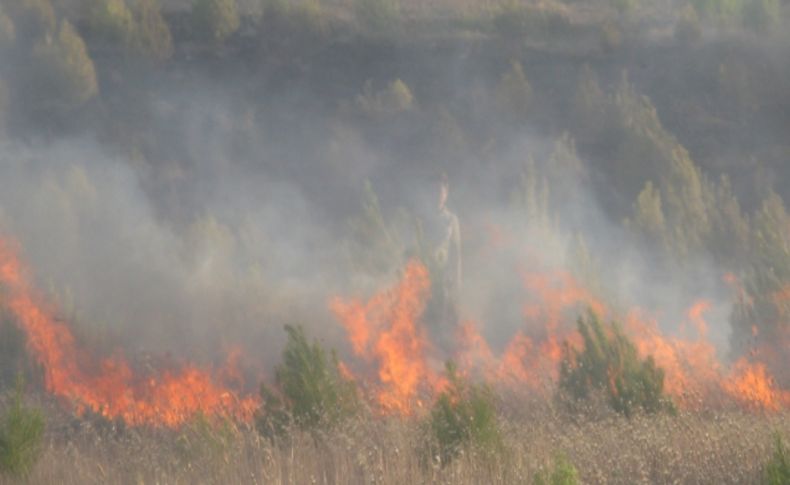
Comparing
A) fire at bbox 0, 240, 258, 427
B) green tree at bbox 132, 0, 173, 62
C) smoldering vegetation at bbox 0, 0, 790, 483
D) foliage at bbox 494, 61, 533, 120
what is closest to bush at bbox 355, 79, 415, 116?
smoldering vegetation at bbox 0, 0, 790, 483

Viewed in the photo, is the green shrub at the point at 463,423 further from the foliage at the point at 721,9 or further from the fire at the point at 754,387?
the foliage at the point at 721,9

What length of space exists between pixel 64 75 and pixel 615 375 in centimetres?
2160

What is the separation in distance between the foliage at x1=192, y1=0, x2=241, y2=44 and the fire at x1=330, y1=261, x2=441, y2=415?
14.1 meters

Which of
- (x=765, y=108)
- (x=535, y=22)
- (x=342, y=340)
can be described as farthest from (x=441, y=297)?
(x=535, y=22)

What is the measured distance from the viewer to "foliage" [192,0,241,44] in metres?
31.8

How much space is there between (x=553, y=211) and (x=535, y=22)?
33.5 ft

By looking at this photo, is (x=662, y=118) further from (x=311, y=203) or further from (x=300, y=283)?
(x=300, y=283)

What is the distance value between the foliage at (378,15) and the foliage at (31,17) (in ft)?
31.5

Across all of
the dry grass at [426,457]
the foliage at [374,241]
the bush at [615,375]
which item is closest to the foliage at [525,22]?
the foliage at [374,241]

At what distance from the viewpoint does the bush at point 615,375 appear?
1015 centimetres

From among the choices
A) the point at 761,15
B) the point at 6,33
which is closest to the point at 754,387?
the point at 761,15

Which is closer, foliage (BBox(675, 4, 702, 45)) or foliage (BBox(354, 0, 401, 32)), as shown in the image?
foliage (BBox(675, 4, 702, 45))

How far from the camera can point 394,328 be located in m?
19.9

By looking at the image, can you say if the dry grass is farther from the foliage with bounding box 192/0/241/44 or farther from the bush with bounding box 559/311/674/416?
the foliage with bounding box 192/0/241/44
